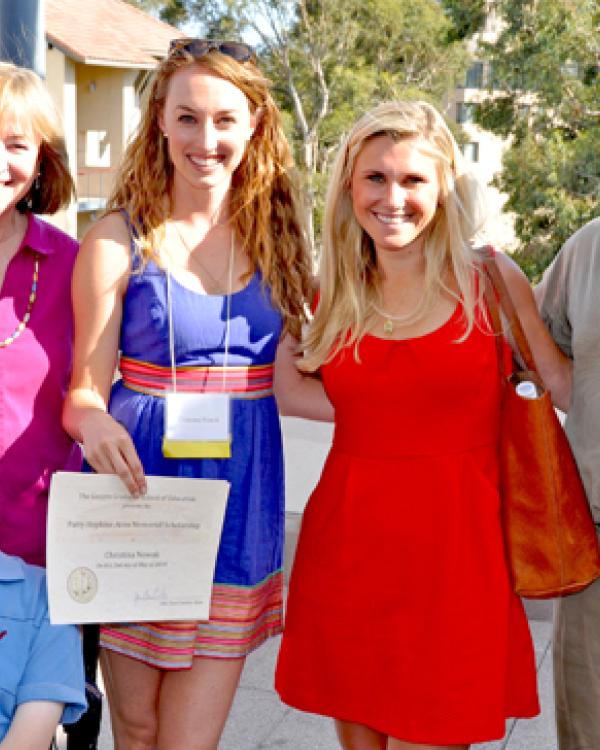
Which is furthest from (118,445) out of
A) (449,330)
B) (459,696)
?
(459,696)

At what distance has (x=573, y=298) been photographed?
8.59ft

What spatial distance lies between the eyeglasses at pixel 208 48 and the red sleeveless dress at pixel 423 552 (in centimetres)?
65

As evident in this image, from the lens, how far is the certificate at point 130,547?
7.75 feet

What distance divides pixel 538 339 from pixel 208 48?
36.6 inches

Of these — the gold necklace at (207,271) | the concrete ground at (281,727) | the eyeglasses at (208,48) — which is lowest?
the concrete ground at (281,727)

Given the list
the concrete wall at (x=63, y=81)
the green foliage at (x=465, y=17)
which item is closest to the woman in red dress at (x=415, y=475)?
the green foliage at (x=465, y=17)

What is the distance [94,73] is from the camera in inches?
1160

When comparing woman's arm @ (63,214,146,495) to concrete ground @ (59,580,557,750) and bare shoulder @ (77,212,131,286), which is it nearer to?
bare shoulder @ (77,212,131,286)

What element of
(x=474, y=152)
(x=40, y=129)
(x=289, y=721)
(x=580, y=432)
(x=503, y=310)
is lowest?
(x=474, y=152)

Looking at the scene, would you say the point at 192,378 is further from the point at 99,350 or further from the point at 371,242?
the point at 371,242

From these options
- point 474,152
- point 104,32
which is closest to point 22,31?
point 104,32

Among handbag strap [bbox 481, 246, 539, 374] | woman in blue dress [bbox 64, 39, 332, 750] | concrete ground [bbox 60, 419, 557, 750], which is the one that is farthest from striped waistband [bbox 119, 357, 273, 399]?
concrete ground [bbox 60, 419, 557, 750]

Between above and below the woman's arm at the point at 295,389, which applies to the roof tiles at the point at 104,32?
above
